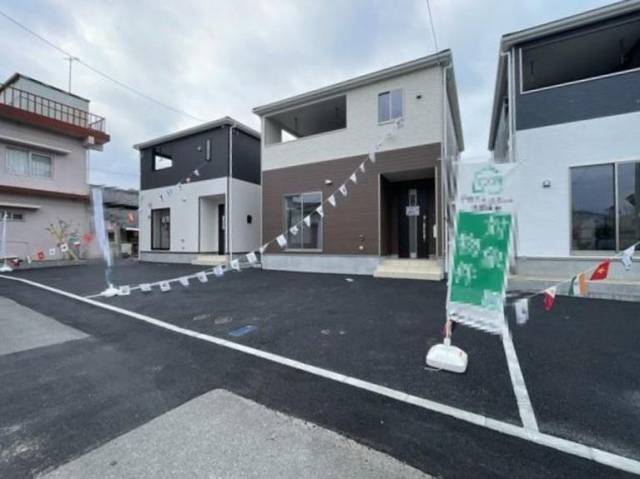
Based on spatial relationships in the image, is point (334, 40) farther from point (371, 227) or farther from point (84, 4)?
point (84, 4)

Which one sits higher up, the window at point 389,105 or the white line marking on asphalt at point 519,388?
the window at point 389,105

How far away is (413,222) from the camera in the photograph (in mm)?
10242

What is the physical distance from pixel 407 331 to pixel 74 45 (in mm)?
15002

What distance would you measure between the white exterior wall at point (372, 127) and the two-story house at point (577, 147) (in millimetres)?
1865

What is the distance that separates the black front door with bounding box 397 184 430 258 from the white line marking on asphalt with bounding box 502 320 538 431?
6.39m

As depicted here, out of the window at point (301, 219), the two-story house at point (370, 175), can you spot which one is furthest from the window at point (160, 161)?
the window at point (301, 219)

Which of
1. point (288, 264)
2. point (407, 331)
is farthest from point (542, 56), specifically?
point (288, 264)

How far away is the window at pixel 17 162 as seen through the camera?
13.1 meters

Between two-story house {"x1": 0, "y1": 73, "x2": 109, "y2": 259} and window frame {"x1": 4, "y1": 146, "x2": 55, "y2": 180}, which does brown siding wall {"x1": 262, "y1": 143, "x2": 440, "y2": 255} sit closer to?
two-story house {"x1": 0, "y1": 73, "x2": 109, "y2": 259}

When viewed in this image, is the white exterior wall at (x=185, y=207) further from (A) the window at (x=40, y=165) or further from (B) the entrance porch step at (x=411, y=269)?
(B) the entrance porch step at (x=411, y=269)

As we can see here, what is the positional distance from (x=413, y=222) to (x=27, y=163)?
1685 centimetres

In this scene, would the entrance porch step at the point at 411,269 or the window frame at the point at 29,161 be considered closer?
the entrance porch step at the point at 411,269

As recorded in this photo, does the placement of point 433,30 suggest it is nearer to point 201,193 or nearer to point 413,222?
point 413,222

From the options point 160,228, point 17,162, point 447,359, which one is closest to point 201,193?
point 160,228
